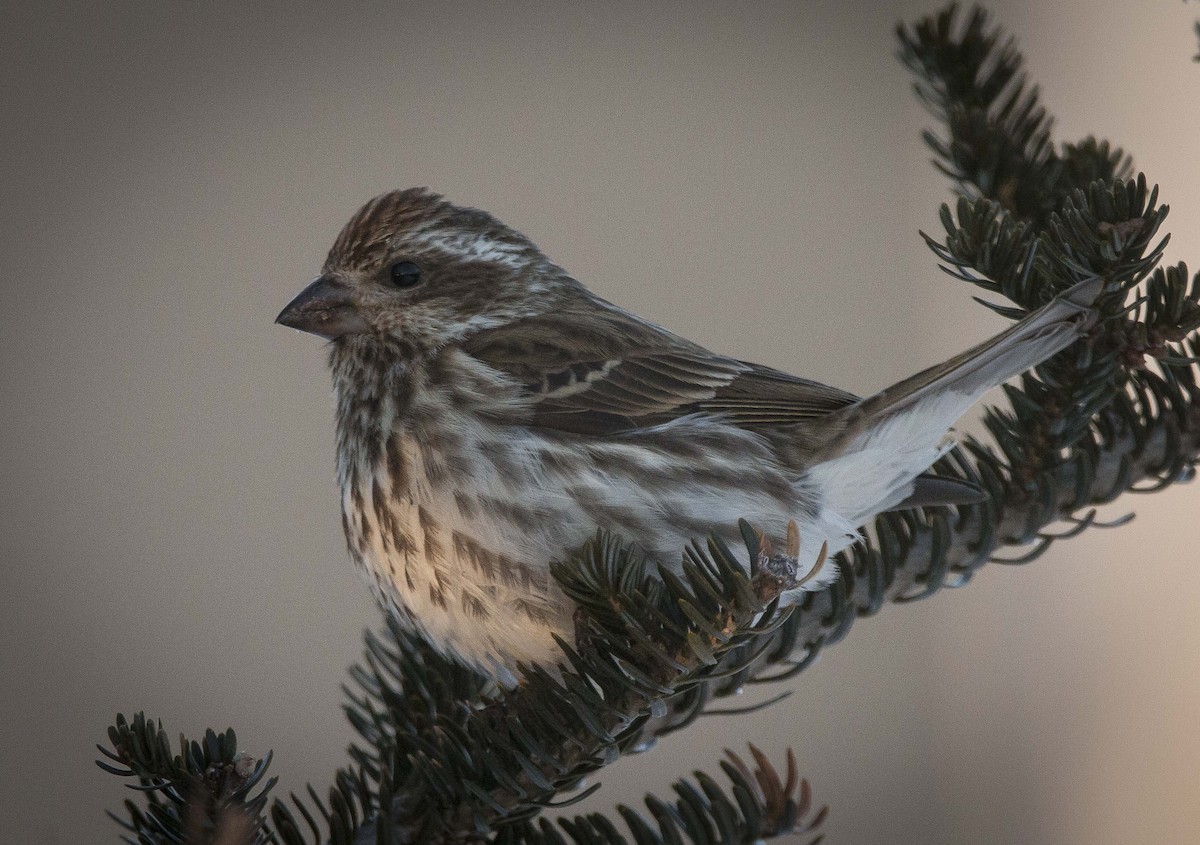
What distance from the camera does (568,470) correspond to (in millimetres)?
1941

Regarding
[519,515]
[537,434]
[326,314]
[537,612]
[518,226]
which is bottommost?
[537,612]

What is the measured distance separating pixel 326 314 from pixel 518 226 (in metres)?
1.46

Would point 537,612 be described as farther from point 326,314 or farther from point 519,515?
point 326,314

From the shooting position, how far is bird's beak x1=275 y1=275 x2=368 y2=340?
7.25 ft

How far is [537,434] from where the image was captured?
78.3 inches

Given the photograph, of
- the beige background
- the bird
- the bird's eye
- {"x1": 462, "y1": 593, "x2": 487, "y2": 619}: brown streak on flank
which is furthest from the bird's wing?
the beige background

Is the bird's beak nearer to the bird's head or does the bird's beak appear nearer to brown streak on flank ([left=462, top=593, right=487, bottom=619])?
the bird's head

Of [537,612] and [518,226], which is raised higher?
[518,226]

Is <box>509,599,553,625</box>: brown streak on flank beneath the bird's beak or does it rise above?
beneath

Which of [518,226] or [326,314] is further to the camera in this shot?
[518,226]

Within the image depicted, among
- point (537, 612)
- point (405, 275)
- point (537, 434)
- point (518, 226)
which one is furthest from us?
point (518, 226)

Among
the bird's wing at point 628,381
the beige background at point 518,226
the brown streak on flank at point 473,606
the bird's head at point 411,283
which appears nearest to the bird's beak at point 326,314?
the bird's head at point 411,283

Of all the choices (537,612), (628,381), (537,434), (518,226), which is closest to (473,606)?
(537,612)

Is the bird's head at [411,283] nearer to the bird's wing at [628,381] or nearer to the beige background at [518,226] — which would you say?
the bird's wing at [628,381]
